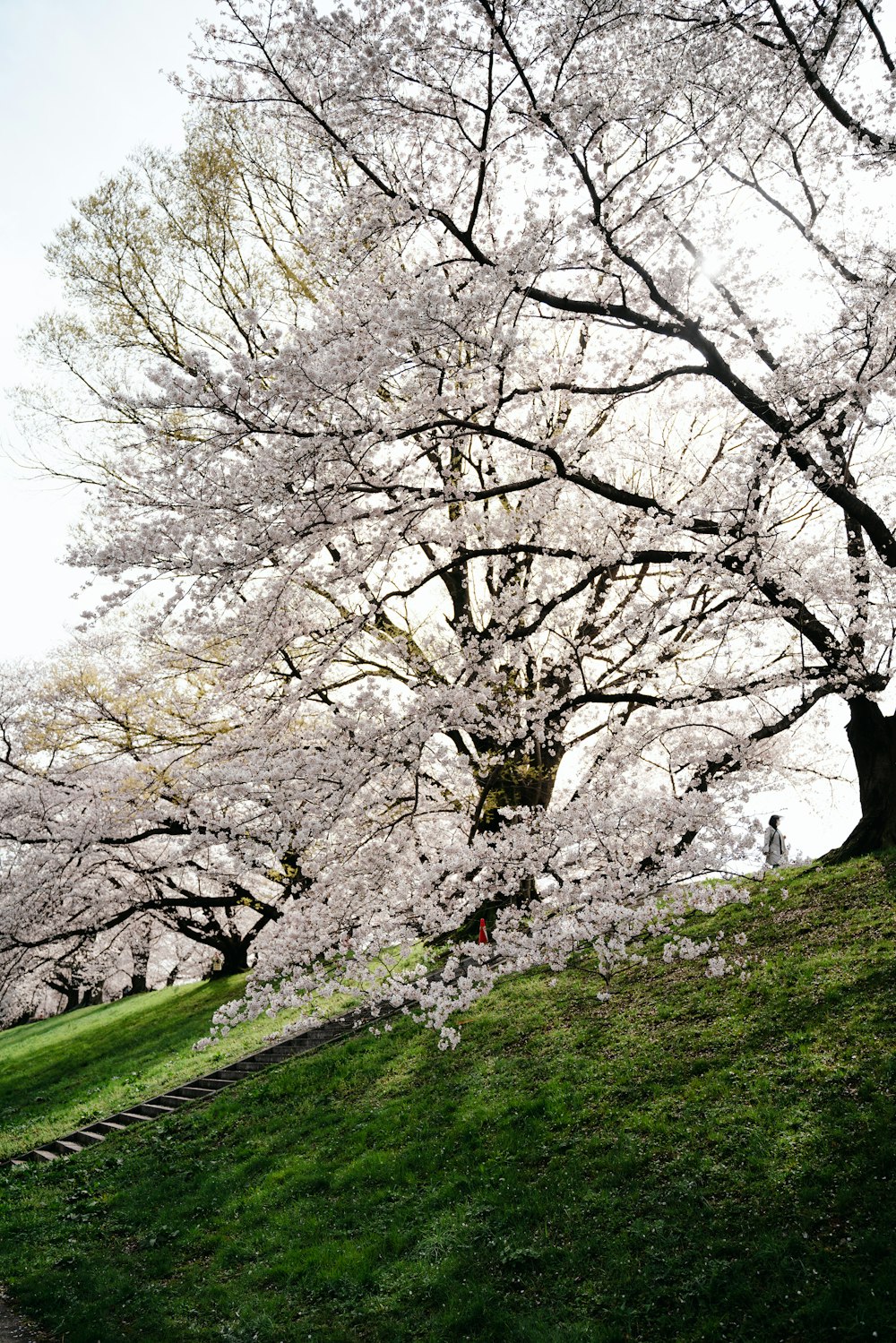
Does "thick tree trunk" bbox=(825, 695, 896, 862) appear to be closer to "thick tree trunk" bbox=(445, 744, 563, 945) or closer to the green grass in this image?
the green grass

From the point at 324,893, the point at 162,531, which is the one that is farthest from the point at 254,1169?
the point at 162,531

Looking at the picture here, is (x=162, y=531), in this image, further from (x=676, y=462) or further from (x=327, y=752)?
(x=676, y=462)

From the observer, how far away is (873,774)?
10.3 metres

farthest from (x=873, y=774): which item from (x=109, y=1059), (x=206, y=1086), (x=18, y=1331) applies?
(x=109, y=1059)

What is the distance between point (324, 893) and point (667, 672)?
21.9ft

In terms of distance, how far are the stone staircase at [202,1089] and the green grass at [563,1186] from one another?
6.08ft

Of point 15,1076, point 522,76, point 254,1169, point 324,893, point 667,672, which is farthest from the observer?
point 15,1076

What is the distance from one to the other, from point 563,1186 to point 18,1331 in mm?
5456

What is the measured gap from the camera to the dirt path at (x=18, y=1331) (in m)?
7.40

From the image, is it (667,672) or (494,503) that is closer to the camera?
(667,672)

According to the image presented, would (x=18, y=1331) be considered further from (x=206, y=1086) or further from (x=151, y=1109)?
(x=151, y=1109)

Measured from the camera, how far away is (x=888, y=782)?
10.3 meters

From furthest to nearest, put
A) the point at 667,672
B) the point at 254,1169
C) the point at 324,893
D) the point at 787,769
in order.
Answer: the point at 787,769, the point at 667,672, the point at 254,1169, the point at 324,893

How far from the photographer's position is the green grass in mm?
5289
